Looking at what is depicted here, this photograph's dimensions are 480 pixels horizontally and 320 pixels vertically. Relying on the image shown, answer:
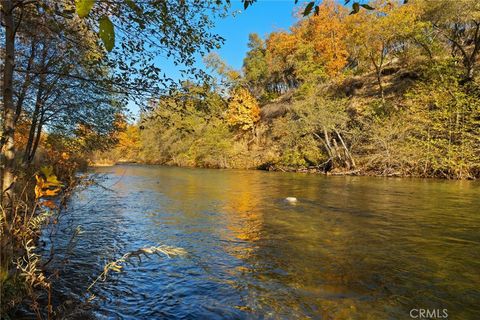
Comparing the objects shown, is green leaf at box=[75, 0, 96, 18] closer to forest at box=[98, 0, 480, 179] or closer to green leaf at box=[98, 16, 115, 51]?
green leaf at box=[98, 16, 115, 51]

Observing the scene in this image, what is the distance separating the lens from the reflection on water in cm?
514

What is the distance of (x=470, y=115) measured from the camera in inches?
1038

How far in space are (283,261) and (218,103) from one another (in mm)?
3516

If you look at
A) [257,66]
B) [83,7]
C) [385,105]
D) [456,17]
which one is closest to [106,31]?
[83,7]

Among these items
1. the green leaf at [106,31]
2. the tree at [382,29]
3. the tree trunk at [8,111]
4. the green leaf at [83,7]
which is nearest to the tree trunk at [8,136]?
the tree trunk at [8,111]

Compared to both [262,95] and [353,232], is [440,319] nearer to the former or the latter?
[353,232]

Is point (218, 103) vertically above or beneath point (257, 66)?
beneath

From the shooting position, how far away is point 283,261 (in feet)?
23.6

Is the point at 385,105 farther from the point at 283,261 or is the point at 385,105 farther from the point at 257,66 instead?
the point at 257,66

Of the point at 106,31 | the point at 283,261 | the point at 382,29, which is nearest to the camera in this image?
the point at 106,31

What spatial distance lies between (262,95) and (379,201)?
53.6 metres

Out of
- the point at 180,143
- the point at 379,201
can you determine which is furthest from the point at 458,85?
the point at 180,143

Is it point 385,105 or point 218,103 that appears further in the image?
point 385,105

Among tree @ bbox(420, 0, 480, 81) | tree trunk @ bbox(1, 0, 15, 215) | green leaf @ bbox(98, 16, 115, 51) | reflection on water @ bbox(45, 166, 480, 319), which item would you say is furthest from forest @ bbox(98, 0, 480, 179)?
green leaf @ bbox(98, 16, 115, 51)
